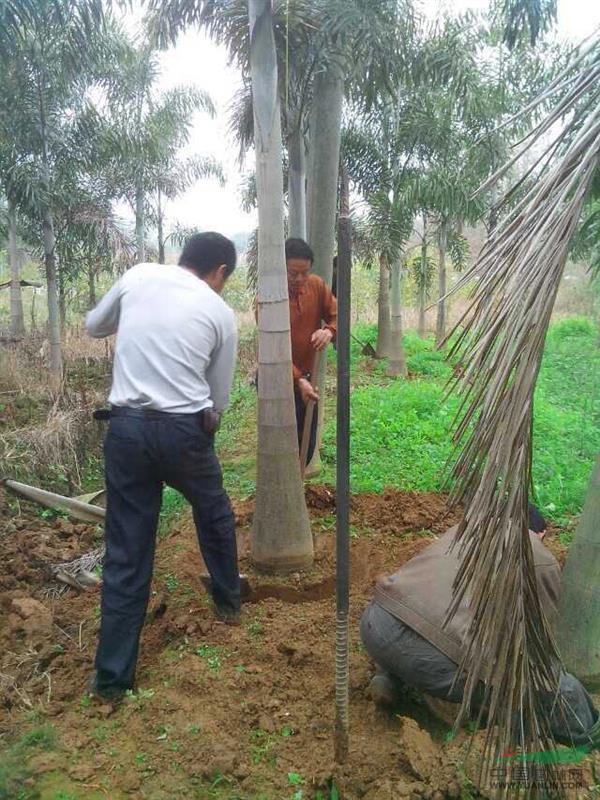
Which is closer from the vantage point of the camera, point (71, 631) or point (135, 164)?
point (71, 631)

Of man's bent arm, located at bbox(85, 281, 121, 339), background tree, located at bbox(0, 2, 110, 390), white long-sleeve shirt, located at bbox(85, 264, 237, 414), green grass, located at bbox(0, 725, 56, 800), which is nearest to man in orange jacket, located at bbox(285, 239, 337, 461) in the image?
white long-sleeve shirt, located at bbox(85, 264, 237, 414)

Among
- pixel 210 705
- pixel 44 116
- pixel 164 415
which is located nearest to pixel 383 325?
pixel 44 116

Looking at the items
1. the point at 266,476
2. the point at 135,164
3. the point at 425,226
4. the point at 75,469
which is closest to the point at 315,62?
Result: the point at 266,476

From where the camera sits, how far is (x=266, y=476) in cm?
375

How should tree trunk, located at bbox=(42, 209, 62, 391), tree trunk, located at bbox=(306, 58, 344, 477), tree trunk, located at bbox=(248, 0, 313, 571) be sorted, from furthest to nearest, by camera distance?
tree trunk, located at bbox=(42, 209, 62, 391), tree trunk, located at bbox=(306, 58, 344, 477), tree trunk, located at bbox=(248, 0, 313, 571)

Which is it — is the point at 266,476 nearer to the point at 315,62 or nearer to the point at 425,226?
the point at 315,62

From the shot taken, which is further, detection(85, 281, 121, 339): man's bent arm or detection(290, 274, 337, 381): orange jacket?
detection(290, 274, 337, 381): orange jacket

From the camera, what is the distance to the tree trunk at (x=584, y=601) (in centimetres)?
250

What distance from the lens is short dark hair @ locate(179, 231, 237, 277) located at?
120 inches

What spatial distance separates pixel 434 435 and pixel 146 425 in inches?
178

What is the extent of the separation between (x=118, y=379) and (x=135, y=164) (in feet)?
36.8

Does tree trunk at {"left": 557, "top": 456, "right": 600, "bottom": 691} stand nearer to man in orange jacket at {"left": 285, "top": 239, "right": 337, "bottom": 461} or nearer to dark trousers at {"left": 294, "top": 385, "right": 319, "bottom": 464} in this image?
man in orange jacket at {"left": 285, "top": 239, "right": 337, "bottom": 461}

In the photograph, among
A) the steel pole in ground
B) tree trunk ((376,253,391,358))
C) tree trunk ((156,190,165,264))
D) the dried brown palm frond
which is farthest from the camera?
tree trunk ((156,190,165,264))

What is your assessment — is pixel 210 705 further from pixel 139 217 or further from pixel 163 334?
pixel 139 217
